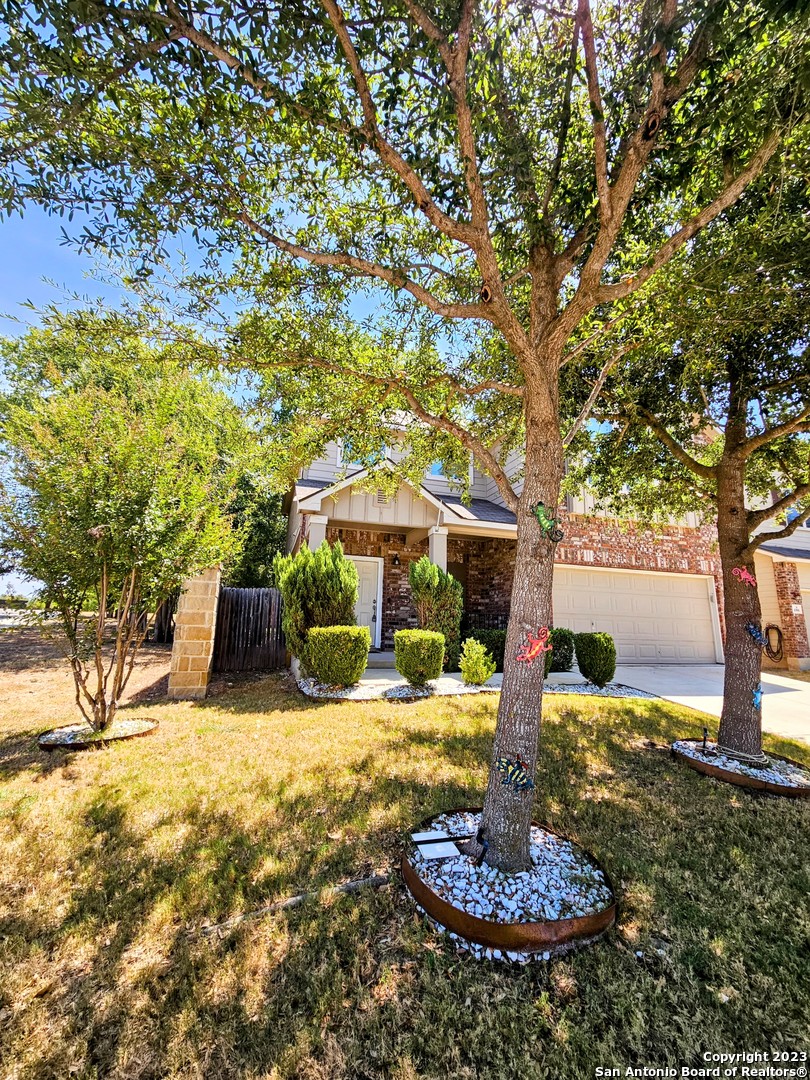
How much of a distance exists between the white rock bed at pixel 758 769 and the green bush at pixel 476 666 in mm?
3376

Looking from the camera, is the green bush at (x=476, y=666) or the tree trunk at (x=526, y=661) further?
the green bush at (x=476, y=666)

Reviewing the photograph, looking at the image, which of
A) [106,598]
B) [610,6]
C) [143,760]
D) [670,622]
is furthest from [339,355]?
[670,622]

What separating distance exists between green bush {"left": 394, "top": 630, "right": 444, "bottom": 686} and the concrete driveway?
436 cm

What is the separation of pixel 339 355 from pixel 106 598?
3.76 m

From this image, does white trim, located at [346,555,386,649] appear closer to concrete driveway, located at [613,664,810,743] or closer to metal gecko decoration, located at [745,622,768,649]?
concrete driveway, located at [613,664,810,743]

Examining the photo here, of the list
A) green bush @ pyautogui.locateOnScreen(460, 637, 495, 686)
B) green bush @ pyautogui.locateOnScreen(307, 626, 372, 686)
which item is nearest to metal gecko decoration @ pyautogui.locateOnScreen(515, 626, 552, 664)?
green bush @ pyautogui.locateOnScreen(307, 626, 372, 686)

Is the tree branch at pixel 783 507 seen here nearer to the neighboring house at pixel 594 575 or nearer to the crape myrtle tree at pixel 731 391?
the crape myrtle tree at pixel 731 391

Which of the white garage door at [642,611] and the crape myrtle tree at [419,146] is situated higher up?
the crape myrtle tree at [419,146]

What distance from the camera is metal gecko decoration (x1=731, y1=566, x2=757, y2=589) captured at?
5262 millimetres

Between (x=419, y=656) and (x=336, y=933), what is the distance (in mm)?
5498

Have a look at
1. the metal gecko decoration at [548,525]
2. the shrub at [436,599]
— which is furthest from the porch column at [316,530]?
the metal gecko decoration at [548,525]

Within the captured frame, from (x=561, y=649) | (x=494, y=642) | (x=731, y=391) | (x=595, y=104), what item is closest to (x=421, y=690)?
(x=494, y=642)

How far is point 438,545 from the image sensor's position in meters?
10.3

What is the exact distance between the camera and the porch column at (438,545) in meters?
10.2
